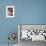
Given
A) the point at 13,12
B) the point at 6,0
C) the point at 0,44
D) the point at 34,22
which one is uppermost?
the point at 6,0

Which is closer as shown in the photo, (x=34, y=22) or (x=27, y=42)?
(x=27, y=42)

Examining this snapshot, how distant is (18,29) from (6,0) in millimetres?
813

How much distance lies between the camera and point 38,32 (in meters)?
3.28

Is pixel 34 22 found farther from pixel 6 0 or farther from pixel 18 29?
pixel 6 0

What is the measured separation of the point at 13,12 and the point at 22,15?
0.25 m

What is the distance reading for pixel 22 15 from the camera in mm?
3432

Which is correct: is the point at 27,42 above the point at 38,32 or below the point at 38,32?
below

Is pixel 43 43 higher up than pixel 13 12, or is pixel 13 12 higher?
pixel 13 12

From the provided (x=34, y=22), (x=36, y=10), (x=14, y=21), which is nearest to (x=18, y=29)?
(x=14, y=21)

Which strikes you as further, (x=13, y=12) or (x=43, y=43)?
(x=13, y=12)

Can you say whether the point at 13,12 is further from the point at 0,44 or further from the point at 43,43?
the point at 43,43

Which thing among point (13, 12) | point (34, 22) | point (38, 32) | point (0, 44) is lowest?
point (0, 44)

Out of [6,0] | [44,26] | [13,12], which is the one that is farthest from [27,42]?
[6,0]

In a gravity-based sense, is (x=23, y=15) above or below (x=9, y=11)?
below
